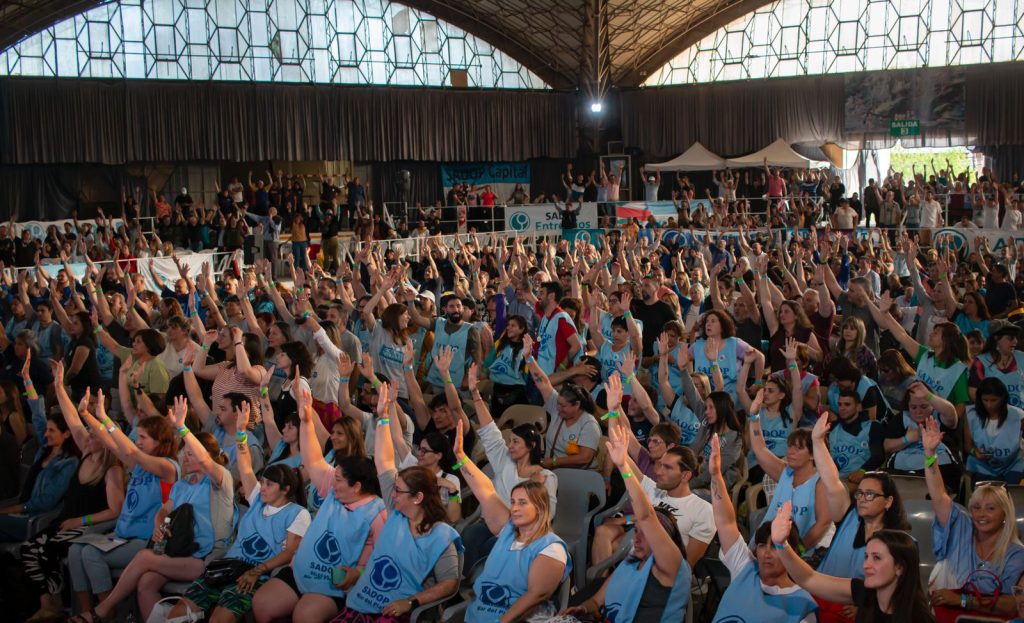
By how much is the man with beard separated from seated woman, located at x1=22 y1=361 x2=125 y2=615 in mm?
2795

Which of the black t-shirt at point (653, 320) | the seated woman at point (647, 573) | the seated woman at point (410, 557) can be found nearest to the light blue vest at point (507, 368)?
the black t-shirt at point (653, 320)

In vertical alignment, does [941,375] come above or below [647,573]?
above

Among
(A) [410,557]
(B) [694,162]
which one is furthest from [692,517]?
(B) [694,162]

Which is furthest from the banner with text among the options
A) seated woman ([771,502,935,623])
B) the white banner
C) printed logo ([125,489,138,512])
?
seated woman ([771,502,935,623])

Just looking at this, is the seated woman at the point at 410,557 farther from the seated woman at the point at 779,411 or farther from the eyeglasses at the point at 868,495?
the seated woman at the point at 779,411

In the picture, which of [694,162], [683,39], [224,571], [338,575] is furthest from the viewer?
[683,39]

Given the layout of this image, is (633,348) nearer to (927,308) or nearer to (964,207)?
(927,308)

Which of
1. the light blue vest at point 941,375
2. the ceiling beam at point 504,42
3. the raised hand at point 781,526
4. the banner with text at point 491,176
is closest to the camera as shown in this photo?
A: the raised hand at point 781,526

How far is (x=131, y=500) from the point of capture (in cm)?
574

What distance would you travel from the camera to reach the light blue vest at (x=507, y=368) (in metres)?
7.98

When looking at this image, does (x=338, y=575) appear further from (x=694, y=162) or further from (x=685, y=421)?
(x=694, y=162)

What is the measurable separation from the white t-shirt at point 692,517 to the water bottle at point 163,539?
97.2 inches

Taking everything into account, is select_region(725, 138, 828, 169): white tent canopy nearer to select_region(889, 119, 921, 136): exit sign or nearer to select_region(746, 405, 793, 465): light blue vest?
select_region(889, 119, 921, 136): exit sign

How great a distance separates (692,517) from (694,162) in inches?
962
